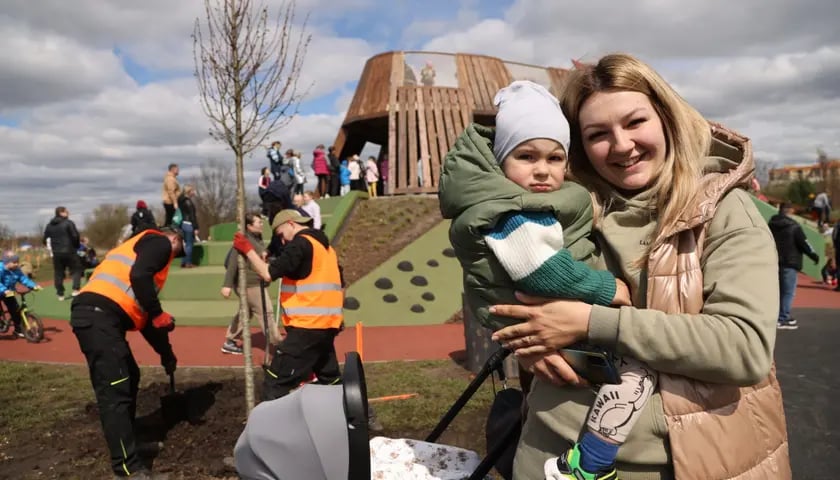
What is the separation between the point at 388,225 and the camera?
53.3 feet

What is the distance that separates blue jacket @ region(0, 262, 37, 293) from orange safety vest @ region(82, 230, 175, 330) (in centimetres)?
703

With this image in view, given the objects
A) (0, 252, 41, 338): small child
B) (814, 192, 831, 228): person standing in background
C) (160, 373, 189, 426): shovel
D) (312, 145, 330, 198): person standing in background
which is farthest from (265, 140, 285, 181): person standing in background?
(814, 192, 831, 228): person standing in background

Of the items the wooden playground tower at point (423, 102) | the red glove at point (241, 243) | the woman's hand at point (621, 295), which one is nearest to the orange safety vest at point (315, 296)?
the red glove at point (241, 243)

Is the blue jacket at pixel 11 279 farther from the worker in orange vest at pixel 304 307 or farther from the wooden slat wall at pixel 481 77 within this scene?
the wooden slat wall at pixel 481 77

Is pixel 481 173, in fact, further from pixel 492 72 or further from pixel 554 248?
pixel 492 72

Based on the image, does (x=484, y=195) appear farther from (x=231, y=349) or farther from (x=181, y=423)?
(x=231, y=349)

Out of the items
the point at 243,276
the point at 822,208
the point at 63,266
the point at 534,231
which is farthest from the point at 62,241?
the point at 822,208

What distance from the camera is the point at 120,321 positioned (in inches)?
182

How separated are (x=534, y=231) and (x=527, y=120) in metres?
0.42

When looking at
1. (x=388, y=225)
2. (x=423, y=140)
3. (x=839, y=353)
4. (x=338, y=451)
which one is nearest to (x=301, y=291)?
(x=338, y=451)

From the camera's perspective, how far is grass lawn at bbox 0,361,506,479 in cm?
484

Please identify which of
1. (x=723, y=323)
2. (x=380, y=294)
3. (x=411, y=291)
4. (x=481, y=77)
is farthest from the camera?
(x=481, y=77)

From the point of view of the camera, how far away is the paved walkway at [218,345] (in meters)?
8.68

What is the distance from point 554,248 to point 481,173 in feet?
1.10
